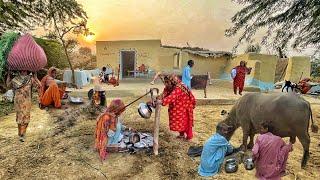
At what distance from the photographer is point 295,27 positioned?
9367mm

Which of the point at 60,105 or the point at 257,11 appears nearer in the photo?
the point at 257,11

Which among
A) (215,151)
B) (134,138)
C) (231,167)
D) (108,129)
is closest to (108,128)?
(108,129)

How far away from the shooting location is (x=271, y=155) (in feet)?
14.0

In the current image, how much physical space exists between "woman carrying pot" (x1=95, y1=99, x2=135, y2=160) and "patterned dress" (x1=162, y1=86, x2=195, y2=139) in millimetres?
1212

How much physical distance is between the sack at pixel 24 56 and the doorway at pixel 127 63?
14872 millimetres

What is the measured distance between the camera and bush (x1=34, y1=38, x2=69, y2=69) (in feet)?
57.5

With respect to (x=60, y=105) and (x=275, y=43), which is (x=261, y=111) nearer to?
(x=275, y=43)

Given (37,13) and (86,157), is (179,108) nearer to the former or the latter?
(86,157)

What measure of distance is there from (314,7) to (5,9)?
10756 millimetres

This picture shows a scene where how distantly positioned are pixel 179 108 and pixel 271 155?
3.46 meters

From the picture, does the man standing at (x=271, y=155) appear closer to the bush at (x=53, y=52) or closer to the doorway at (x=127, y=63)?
the bush at (x=53, y=52)

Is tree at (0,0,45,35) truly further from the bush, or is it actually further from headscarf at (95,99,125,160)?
headscarf at (95,99,125,160)

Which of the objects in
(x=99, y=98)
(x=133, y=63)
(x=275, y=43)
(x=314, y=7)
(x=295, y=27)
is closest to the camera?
(x=314, y=7)

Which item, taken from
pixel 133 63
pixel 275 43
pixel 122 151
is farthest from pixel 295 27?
pixel 133 63
